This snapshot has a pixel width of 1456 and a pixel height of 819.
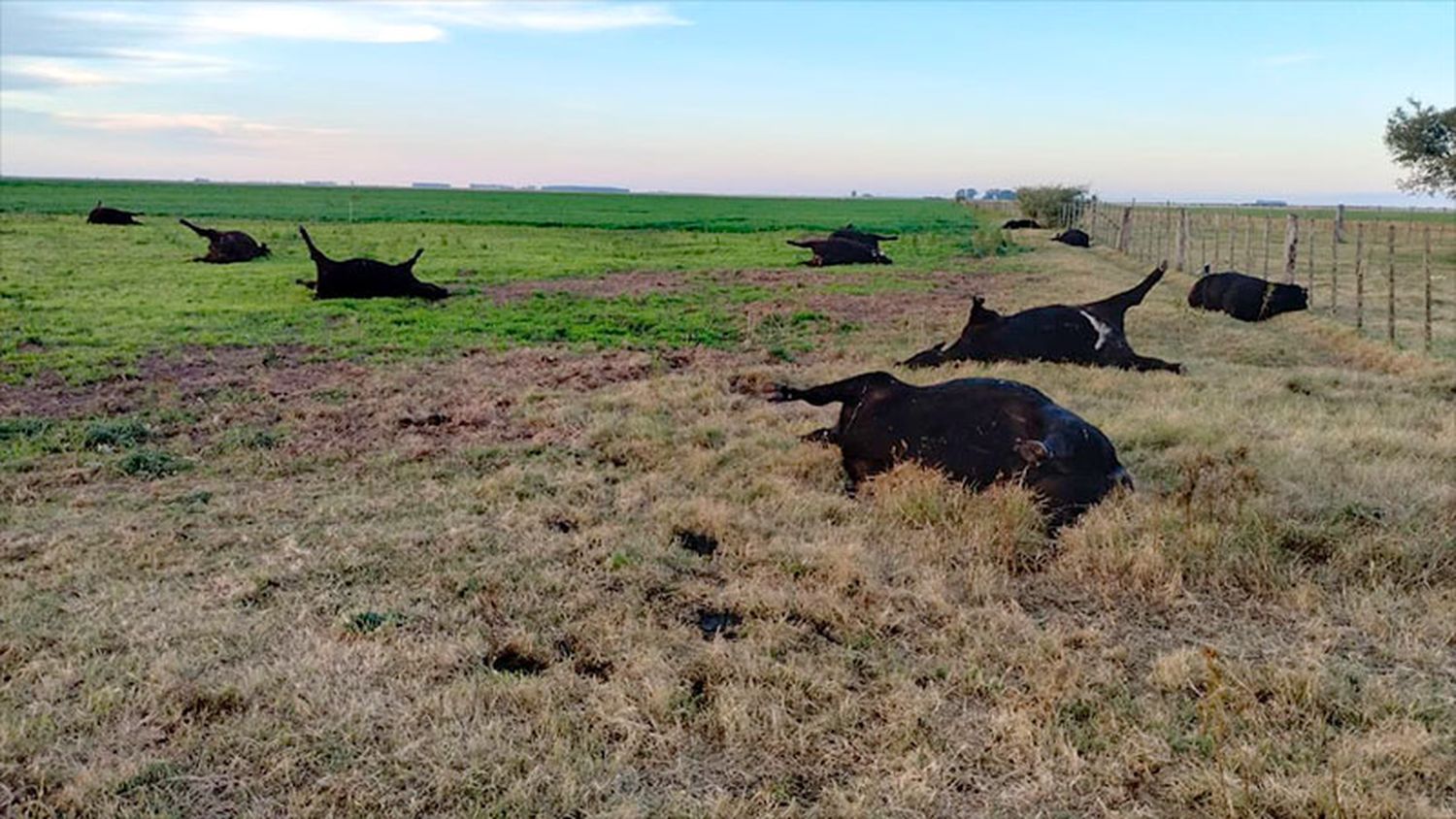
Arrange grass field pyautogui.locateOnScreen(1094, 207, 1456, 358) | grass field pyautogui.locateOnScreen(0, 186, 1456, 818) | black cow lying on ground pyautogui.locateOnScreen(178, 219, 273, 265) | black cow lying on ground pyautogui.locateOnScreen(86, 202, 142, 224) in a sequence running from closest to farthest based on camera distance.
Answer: grass field pyautogui.locateOnScreen(0, 186, 1456, 818), grass field pyautogui.locateOnScreen(1094, 207, 1456, 358), black cow lying on ground pyautogui.locateOnScreen(178, 219, 273, 265), black cow lying on ground pyautogui.locateOnScreen(86, 202, 142, 224)

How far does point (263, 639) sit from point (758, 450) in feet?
13.1

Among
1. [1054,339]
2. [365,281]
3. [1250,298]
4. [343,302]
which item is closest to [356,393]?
[343,302]

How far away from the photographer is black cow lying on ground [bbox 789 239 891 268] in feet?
85.9

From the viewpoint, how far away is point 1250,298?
16.2 metres

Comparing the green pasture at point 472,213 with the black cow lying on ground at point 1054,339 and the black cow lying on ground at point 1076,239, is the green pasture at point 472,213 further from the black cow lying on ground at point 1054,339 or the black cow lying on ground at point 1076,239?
the black cow lying on ground at point 1054,339

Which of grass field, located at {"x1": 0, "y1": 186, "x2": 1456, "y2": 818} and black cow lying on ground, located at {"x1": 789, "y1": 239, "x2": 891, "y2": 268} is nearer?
grass field, located at {"x1": 0, "y1": 186, "x2": 1456, "y2": 818}

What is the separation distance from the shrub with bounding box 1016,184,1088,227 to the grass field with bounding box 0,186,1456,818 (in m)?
46.7

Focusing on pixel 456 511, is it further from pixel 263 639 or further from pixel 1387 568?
pixel 1387 568

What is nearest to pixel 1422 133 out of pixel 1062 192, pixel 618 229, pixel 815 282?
pixel 1062 192

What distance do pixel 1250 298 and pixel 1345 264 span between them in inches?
589

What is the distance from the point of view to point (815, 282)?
21.7 meters

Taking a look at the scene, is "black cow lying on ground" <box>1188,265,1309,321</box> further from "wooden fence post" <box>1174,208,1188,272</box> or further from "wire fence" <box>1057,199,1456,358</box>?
"wooden fence post" <box>1174,208,1188,272</box>

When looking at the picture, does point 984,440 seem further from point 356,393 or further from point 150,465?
point 356,393

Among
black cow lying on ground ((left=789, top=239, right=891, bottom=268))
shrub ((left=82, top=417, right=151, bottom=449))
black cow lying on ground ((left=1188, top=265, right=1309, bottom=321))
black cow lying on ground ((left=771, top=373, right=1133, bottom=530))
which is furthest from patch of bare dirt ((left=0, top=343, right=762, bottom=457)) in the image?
black cow lying on ground ((left=789, top=239, right=891, bottom=268))
